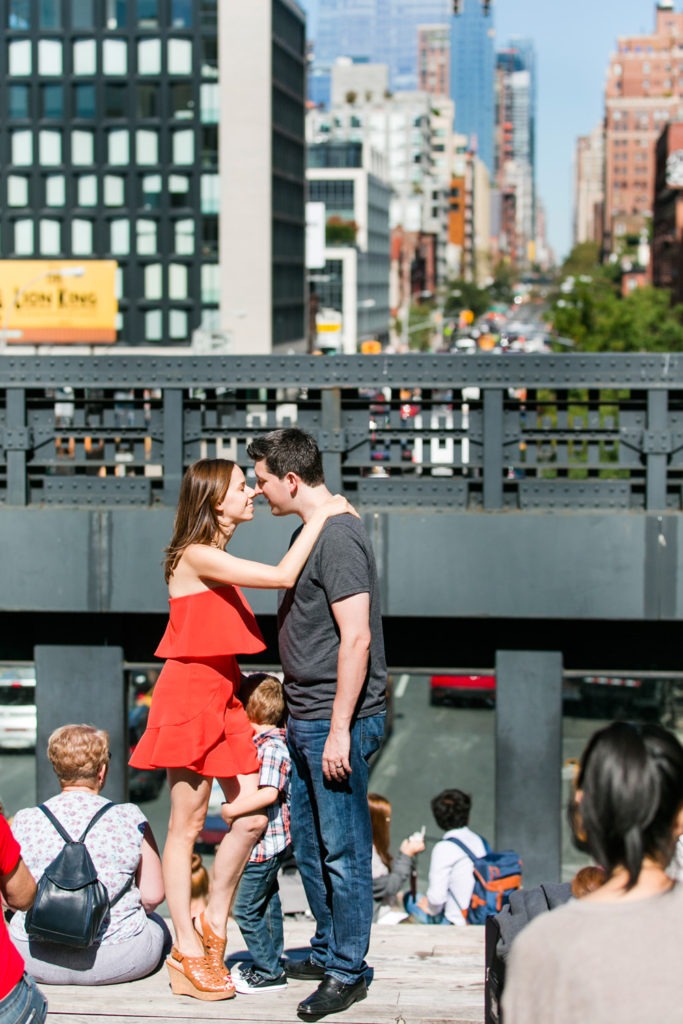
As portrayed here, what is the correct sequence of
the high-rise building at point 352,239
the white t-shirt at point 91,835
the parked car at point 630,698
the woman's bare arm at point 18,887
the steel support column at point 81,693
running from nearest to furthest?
the woman's bare arm at point 18,887
the white t-shirt at point 91,835
the steel support column at point 81,693
the parked car at point 630,698
the high-rise building at point 352,239

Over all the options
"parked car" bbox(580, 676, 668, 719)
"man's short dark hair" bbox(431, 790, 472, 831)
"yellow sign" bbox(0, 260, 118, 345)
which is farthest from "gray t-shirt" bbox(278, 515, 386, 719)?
"yellow sign" bbox(0, 260, 118, 345)

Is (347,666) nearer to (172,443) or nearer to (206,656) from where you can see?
(206,656)

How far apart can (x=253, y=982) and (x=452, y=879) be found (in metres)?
1.93

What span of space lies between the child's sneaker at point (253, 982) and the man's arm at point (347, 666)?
1.20 metres

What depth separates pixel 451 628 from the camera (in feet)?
30.7

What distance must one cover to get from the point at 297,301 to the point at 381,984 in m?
86.1

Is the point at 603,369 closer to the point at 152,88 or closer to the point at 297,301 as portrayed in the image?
the point at 152,88

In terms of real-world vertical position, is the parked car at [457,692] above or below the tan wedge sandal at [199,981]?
below

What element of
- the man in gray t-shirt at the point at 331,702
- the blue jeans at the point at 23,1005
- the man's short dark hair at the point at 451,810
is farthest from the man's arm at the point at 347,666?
the man's short dark hair at the point at 451,810

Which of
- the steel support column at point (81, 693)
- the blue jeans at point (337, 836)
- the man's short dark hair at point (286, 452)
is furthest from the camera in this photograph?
the steel support column at point (81, 693)

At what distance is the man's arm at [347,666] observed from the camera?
5.20 metres

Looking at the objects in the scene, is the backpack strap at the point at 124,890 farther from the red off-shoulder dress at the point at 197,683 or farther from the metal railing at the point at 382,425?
the metal railing at the point at 382,425

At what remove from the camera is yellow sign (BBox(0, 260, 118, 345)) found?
7269 centimetres

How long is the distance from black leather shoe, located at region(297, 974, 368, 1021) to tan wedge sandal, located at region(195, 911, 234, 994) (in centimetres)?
43
